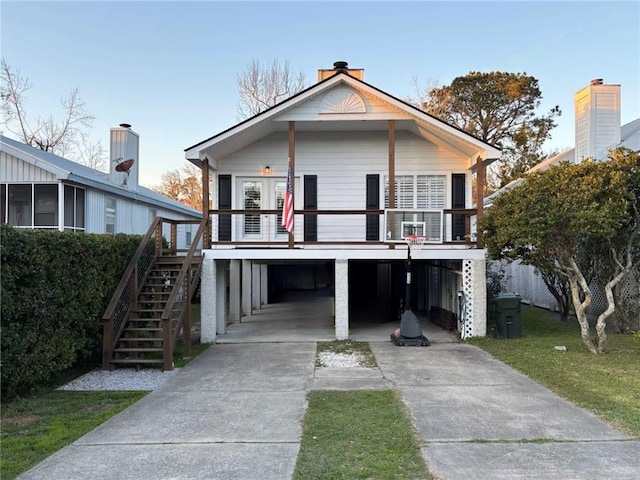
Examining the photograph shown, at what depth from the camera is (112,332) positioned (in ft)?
24.8

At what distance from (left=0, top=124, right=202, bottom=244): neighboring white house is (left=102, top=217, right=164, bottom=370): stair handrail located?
4.26 m

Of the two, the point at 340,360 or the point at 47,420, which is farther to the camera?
the point at 340,360

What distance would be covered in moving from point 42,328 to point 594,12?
603 inches

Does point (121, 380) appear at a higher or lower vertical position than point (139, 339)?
lower

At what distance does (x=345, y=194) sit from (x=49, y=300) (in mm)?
7460

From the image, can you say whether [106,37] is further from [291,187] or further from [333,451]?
[333,451]

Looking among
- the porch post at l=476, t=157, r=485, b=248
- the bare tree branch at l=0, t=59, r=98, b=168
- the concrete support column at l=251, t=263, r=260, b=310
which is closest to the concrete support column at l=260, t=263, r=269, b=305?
the concrete support column at l=251, t=263, r=260, b=310

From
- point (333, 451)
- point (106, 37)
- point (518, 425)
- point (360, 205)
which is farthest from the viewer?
point (106, 37)

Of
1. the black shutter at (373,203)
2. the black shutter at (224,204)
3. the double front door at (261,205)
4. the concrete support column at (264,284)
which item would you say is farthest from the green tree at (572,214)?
the concrete support column at (264,284)

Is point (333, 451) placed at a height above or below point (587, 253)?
below

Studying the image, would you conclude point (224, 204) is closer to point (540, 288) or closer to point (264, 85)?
point (540, 288)

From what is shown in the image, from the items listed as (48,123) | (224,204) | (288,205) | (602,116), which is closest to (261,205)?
(224,204)

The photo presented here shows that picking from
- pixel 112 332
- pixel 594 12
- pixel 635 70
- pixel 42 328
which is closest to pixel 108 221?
pixel 112 332

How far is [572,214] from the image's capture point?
756 centimetres
